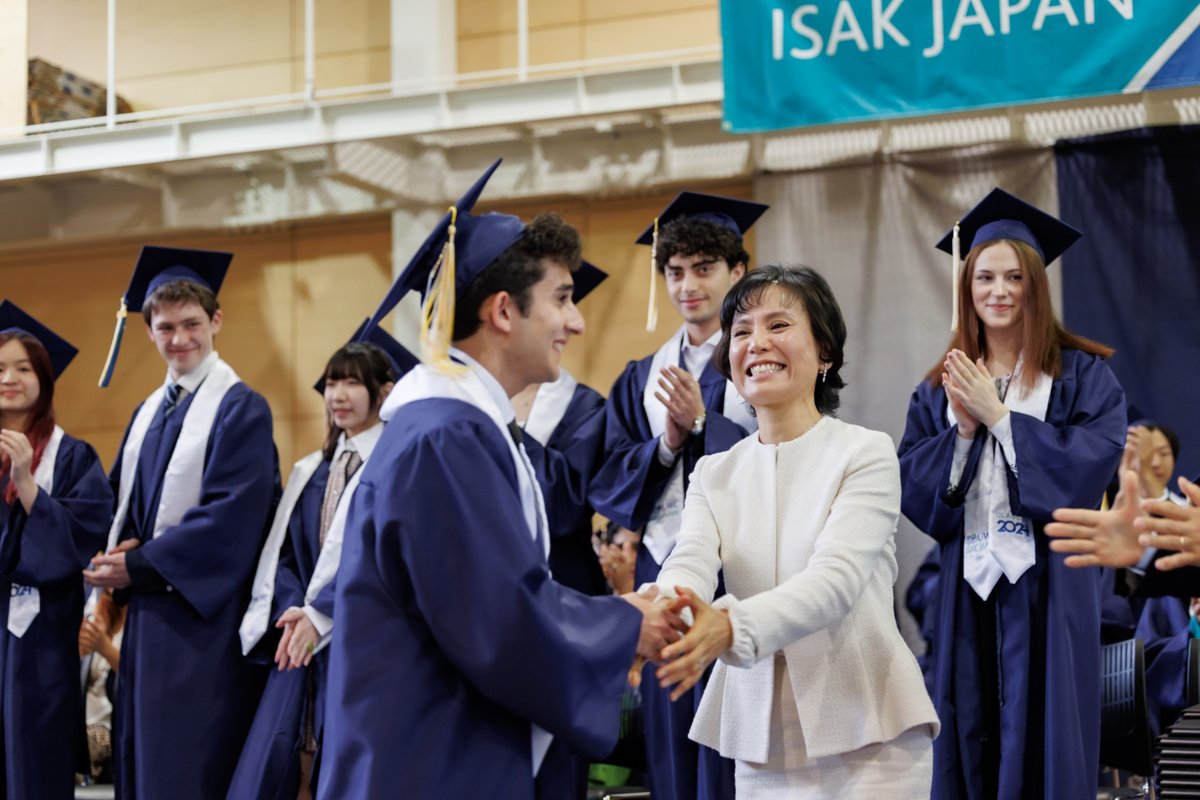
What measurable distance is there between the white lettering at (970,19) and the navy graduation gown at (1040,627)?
8.72 ft

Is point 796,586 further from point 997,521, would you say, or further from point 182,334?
point 182,334

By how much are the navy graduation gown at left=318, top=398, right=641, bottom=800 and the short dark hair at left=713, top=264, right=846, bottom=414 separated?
2.58ft

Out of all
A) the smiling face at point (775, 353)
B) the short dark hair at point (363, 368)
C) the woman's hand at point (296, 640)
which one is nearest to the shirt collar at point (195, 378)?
the short dark hair at point (363, 368)

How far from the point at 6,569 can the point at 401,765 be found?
3242 mm

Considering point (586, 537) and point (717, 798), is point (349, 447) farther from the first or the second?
point (717, 798)

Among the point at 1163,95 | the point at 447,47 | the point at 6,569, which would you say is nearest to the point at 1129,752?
the point at 1163,95

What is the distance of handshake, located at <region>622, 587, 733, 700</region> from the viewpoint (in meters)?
2.46

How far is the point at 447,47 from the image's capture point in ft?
27.3

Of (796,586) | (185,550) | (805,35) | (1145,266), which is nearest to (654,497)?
(185,550)

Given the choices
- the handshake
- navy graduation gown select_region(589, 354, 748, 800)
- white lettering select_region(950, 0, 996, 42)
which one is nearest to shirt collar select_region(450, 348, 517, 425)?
the handshake

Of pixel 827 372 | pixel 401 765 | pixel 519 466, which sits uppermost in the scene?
pixel 827 372

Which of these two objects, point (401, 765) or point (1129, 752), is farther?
point (1129, 752)

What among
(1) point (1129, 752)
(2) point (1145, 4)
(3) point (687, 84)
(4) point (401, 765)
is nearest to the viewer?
(4) point (401, 765)

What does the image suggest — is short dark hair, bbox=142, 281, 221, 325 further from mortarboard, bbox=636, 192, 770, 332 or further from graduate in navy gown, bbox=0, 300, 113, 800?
mortarboard, bbox=636, 192, 770, 332
